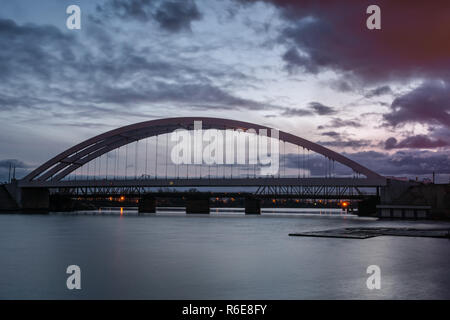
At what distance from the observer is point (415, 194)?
64.2 m

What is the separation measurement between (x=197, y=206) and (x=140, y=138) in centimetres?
2696

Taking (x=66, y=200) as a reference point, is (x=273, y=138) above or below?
above

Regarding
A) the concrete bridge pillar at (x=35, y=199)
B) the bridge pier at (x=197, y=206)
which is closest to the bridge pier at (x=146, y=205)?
the bridge pier at (x=197, y=206)

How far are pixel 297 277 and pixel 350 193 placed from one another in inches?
2929

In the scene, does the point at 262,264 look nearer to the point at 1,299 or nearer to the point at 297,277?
the point at 297,277

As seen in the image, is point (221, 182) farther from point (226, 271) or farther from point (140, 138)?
point (226, 271)

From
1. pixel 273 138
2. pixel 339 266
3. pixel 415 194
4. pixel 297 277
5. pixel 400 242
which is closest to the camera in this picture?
pixel 297 277

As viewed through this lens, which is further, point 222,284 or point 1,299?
point 222,284

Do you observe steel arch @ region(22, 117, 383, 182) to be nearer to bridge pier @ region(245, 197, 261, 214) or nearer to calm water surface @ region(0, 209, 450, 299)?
bridge pier @ region(245, 197, 261, 214)

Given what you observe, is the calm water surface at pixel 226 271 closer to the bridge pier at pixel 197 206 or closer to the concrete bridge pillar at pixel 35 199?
the concrete bridge pillar at pixel 35 199

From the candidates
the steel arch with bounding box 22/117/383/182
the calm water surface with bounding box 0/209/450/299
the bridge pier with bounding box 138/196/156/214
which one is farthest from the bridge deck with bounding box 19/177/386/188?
the calm water surface with bounding box 0/209/450/299

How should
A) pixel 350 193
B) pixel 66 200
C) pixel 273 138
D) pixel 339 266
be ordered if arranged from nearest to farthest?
pixel 339 266 < pixel 273 138 < pixel 350 193 < pixel 66 200

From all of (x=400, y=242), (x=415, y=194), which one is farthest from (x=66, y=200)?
(x=400, y=242)

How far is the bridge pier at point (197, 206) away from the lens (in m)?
105
